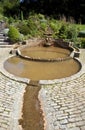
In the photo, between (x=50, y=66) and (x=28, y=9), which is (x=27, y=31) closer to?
(x=50, y=66)

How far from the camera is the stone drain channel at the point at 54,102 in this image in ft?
23.9

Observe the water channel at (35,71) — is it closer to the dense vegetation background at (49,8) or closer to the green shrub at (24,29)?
the green shrub at (24,29)

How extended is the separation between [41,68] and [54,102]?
14.0 ft

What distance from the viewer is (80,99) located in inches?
339

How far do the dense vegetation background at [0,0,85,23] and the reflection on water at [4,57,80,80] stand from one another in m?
20.0

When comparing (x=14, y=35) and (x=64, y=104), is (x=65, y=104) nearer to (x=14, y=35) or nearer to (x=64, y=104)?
(x=64, y=104)

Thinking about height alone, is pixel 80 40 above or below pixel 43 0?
below

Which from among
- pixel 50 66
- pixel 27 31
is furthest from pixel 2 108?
pixel 27 31

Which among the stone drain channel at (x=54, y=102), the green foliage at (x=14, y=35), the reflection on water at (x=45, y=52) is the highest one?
the green foliage at (x=14, y=35)

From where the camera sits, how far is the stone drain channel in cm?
728

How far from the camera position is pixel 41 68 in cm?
1261

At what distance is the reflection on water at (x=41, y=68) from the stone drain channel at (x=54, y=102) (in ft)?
3.08

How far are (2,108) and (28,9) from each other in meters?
33.2

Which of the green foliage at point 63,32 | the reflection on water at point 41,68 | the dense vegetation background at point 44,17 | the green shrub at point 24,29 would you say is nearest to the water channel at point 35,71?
the reflection on water at point 41,68
